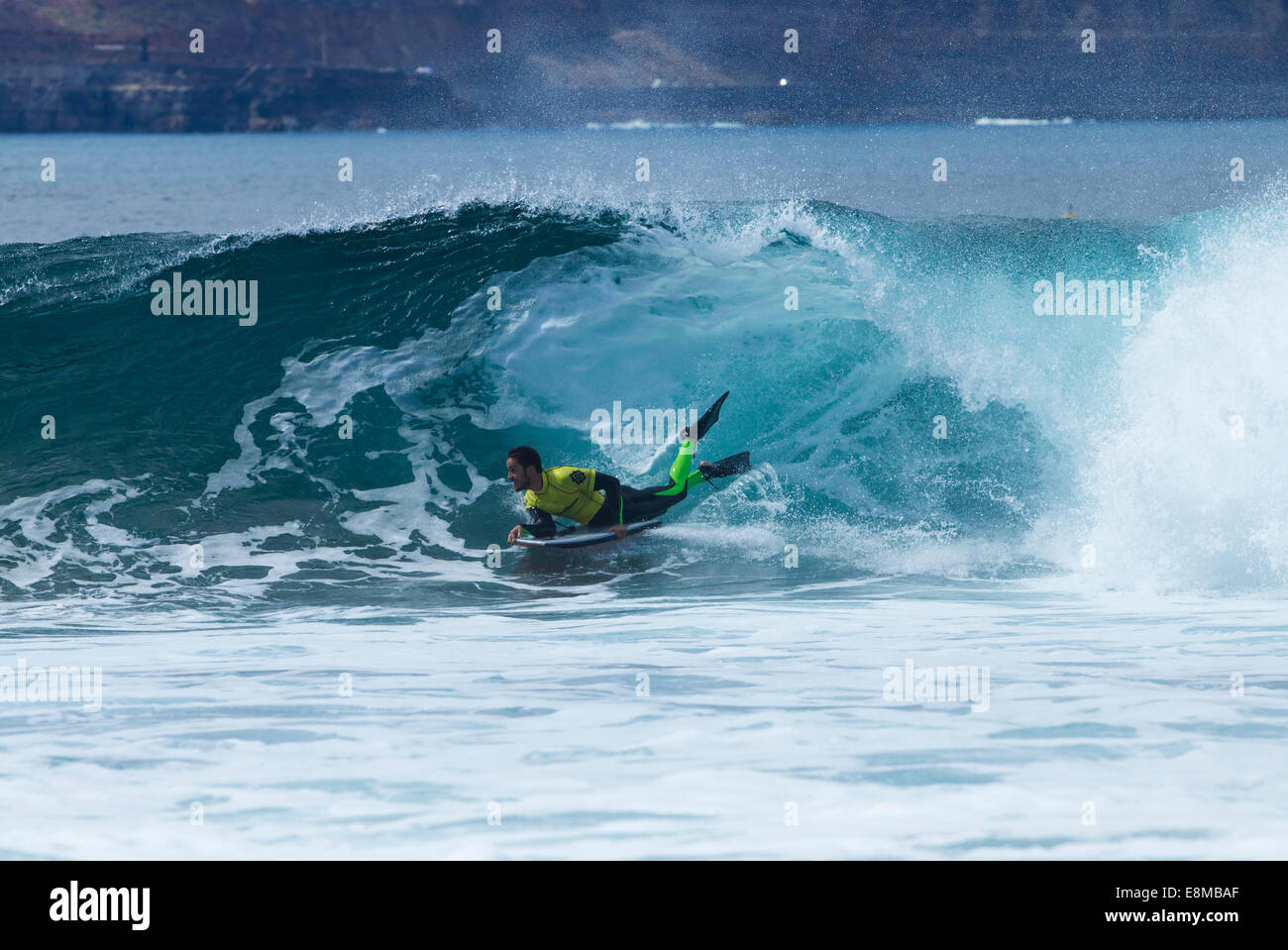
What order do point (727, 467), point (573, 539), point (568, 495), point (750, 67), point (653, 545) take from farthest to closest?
1. point (750, 67)
2. point (727, 467)
3. point (653, 545)
4. point (573, 539)
5. point (568, 495)

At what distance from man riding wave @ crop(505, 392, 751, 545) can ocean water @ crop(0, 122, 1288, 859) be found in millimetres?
259

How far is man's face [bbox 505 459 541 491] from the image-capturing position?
8586 millimetres

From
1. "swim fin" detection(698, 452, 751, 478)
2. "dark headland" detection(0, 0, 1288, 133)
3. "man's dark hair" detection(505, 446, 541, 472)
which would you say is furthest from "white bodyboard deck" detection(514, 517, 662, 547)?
"dark headland" detection(0, 0, 1288, 133)

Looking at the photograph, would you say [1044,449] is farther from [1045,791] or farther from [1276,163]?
[1276,163]

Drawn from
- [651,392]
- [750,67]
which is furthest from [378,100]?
[651,392]

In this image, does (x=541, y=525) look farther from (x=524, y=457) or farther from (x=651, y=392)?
(x=651, y=392)

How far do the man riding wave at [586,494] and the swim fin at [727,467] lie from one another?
0.4 inches

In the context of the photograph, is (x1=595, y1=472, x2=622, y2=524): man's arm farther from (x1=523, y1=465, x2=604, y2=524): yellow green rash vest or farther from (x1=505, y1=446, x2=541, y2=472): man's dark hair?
(x1=505, y1=446, x2=541, y2=472): man's dark hair

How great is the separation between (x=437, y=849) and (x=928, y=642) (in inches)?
136

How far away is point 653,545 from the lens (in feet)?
30.9

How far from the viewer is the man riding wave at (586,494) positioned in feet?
28.5

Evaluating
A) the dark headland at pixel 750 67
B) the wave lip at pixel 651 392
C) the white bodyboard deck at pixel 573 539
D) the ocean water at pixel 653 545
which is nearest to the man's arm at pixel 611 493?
the white bodyboard deck at pixel 573 539

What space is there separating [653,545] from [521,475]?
4.22 ft

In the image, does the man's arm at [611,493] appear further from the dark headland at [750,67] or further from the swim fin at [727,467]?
the dark headland at [750,67]
